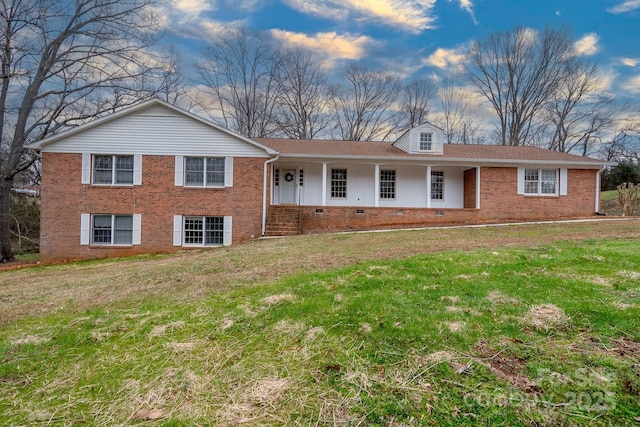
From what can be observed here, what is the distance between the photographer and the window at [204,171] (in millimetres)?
14281

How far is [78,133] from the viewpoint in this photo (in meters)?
13.7

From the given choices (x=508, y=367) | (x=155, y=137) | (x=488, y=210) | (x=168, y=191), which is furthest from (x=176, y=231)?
(x=488, y=210)

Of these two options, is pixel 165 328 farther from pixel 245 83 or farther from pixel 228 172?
pixel 245 83

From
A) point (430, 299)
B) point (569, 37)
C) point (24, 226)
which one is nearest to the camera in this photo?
point (430, 299)

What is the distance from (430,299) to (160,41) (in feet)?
64.2

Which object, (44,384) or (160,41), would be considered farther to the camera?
(160,41)

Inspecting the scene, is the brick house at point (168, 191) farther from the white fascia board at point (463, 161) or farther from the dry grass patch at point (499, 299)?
the dry grass patch at point (499, 299)

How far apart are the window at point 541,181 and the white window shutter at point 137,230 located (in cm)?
1828

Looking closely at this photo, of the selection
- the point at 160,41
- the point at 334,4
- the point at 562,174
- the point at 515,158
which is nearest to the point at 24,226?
the point at 160,41

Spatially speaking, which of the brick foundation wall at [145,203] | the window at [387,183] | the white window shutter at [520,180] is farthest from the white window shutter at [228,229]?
the white window shutter at [520,180]

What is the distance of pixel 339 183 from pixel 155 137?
894cm

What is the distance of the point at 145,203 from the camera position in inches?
551

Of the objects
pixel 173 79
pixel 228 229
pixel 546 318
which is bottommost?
pixel 546 318

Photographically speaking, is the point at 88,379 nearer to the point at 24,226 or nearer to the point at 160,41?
the point at 160,41
